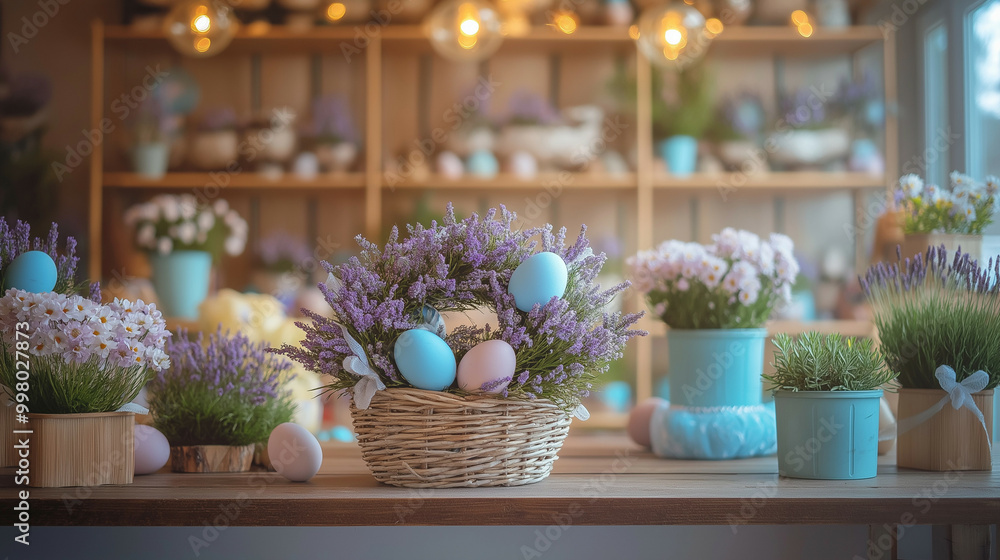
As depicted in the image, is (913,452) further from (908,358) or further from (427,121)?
(427,121)

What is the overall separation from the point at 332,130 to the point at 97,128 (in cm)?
86

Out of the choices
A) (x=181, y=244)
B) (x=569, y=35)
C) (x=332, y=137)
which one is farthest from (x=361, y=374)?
(x=569, y=35)

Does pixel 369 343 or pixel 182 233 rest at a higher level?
pixel 182 233

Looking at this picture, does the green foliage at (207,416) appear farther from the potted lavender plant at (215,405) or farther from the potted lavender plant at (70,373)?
the potted lavender plant at (70,373)

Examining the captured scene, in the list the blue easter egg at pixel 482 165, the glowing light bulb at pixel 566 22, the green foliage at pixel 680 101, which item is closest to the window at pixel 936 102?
the green foliage at pixel 680 101

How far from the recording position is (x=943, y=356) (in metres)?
1.14

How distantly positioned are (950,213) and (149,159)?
8.79ft

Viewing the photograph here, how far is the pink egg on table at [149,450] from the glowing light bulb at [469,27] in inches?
68.4

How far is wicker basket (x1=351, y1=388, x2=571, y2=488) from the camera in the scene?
0.95 metres

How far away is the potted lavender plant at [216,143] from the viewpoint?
121 inches

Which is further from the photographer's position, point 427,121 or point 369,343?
point 427,121

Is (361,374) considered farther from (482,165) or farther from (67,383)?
(482,165)

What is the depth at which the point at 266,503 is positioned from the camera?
2.99 ft

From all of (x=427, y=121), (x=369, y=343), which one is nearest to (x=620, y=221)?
(x=427, y=121)
